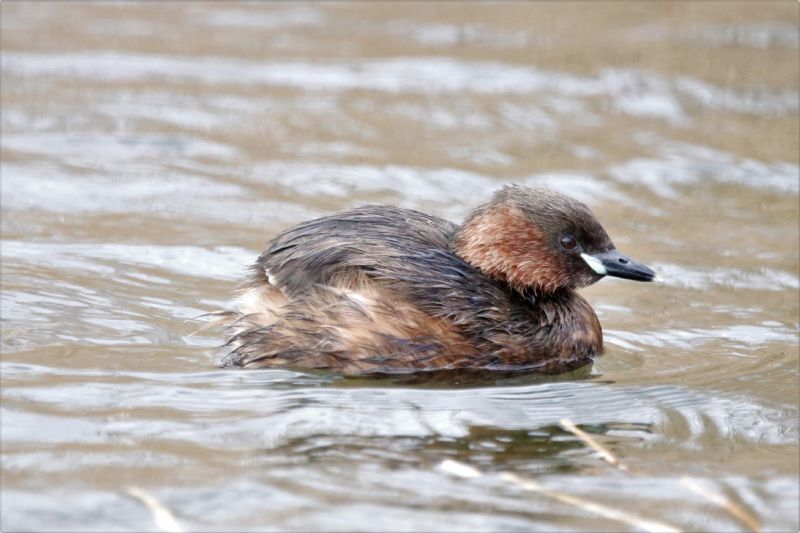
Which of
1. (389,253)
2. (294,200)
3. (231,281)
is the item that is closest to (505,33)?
(294,200)

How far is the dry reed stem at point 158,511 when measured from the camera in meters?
4.19

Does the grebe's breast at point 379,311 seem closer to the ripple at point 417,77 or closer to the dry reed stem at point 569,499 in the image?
the dry reed stem at point 569,499

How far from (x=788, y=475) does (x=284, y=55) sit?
311 inches

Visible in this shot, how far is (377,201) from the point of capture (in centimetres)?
873

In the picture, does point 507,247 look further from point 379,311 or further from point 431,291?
point 379,311

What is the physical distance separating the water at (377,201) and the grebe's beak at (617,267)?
39 cm

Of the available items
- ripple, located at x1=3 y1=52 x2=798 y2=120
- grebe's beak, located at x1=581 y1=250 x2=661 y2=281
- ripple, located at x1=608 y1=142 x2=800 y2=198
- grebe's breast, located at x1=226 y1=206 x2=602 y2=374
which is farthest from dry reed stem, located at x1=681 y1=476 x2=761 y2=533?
ripple, located at x1=3 y1=52 x2=798 y2=120

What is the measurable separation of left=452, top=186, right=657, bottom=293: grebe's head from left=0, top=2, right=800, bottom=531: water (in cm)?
46

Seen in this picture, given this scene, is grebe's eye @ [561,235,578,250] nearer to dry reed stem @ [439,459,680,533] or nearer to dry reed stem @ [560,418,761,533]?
dry reed stem @ [560,418,761,533]

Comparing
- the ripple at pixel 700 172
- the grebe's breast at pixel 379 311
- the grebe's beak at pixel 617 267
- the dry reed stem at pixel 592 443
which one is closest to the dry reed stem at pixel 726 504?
the dry reed stem at pixel 592 443

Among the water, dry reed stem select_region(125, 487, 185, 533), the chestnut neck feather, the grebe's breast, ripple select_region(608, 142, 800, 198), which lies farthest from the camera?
ripple select_region(608, 142, 800, 198)

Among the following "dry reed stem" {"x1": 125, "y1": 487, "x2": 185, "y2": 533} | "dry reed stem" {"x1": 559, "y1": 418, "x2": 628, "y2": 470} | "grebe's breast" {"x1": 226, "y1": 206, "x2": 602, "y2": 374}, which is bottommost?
"dry reed stem" {"x1": 125, "y1": 487, "x2": 185, "y2": 533}

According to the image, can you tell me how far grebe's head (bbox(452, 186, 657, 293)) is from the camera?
6141mm

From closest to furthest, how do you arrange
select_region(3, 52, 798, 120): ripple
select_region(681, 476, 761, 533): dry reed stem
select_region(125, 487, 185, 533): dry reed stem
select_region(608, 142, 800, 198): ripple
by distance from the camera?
select_region(125, 487, 185, 533): dry reed stem < select_region(681, 476, 761, 533): dry reed stem < select_region(608, 142, 800, 198): ripple < select_region(3, 52, 798, 120): ripple
